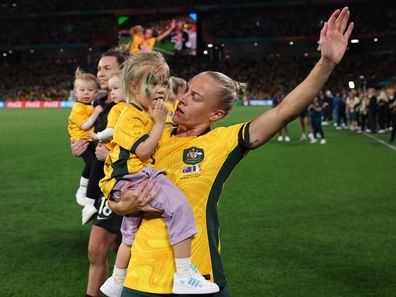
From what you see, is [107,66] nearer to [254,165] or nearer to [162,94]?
[162,94]

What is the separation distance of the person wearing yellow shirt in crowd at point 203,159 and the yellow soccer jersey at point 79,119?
8.77 feet

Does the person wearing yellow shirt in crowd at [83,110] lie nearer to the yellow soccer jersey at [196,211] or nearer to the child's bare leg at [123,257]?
the child's bare leg at [123,257]

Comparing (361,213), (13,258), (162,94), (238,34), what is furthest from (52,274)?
(238,34)

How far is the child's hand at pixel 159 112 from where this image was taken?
3174 millimetres

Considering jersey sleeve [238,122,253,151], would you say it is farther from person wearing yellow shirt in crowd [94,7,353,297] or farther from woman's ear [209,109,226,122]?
woman's ear [209,109,226,122]

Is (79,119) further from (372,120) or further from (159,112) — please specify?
(372,120)

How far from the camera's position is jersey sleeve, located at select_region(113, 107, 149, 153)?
3143 millimetres

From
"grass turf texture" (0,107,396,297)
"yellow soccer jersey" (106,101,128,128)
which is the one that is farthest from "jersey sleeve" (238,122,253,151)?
"grass turf texture" (0,107,396,297)

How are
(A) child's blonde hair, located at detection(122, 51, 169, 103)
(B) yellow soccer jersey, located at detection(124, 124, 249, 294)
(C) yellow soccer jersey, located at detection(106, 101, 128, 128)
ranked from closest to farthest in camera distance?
1. (B) yellow soccer jersey, located at detection(124, 124, 249, 294)
2. (A) child's blonde hair, located at detection(122, 51, 169, 103)
3. (C) yellow soccer jersey, located at detection(106, 101, 128, 128)

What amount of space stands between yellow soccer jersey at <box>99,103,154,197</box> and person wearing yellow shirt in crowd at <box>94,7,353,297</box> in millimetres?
99

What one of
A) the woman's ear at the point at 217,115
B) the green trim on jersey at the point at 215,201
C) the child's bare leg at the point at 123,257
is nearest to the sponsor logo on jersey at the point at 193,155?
the green trim on jersey at the point at 215,201

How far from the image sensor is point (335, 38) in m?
2.93

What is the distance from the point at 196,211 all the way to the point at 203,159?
274 mm

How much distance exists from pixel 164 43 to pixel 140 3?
12072mm
